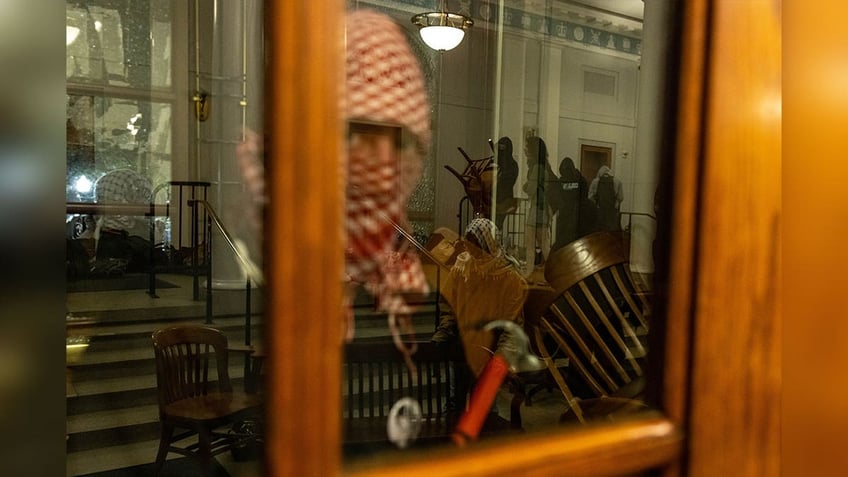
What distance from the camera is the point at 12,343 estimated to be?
224 mm

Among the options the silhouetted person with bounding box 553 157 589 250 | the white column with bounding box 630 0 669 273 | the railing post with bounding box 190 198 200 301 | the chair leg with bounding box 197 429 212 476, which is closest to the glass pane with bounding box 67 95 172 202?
the railing post with bounding box 190 198 200 301

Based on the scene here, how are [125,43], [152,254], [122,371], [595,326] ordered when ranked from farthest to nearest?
[125,43]
[152,254]
[122,371]
[595,326]

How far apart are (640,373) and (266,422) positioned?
27 centimetres

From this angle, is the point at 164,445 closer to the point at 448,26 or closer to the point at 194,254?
the point at 448,26

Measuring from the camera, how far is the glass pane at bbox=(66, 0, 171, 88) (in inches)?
227

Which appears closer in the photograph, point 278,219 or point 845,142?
point 278,219

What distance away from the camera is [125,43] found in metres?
6.00

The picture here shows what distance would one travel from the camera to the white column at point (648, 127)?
1.38 feet

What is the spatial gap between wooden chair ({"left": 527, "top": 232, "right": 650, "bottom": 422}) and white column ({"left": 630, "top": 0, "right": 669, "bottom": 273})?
40mm

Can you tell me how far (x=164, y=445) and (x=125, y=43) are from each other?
514 centimetres

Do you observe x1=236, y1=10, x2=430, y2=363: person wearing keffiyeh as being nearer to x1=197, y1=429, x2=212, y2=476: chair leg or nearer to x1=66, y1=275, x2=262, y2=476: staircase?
x1=197, y1=429, x2=212, y2=476: chair leg

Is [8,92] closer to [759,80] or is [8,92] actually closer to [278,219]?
[278,219]

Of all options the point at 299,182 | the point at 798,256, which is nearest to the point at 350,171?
the point at 299,182

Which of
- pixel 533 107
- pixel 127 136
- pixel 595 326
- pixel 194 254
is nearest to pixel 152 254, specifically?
pixel 194 254
